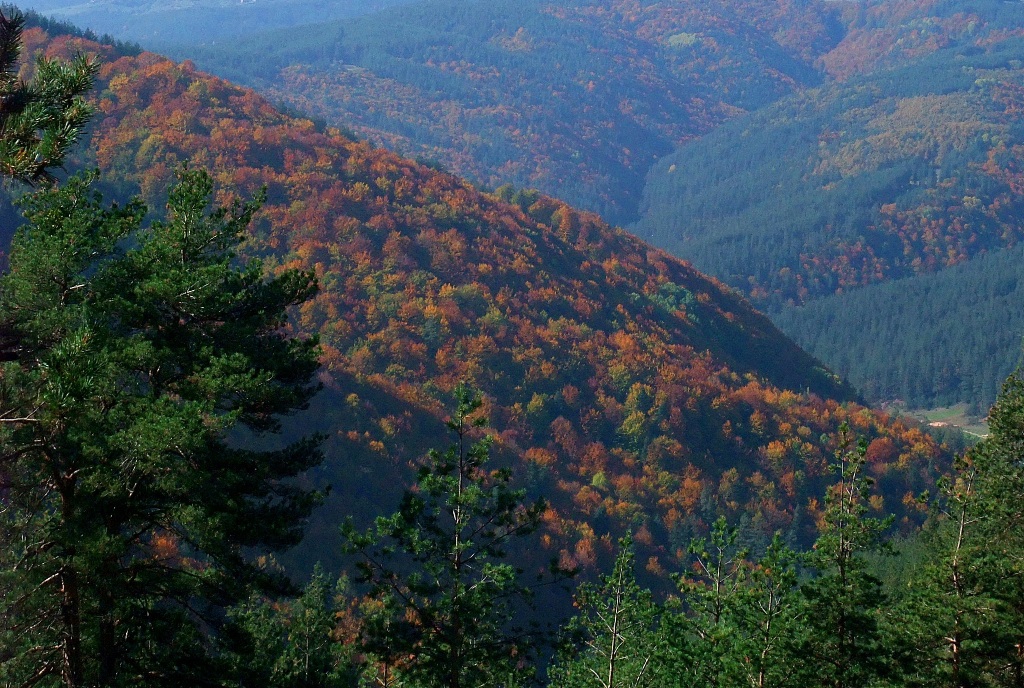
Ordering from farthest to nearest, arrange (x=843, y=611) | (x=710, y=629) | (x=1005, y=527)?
(x=1005, y=527) < (x=710, y=629) < (x=843, y=611)

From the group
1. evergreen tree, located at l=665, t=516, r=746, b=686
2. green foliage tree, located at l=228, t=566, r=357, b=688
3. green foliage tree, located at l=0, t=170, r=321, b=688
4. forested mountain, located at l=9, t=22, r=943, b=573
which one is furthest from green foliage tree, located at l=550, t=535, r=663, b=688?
forested mountain, located at l=9, t=22, r=943, b=573

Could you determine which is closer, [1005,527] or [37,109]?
[37,109]

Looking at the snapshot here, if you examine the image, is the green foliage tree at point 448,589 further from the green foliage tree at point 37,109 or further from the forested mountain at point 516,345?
the forested mountain at point 516,345

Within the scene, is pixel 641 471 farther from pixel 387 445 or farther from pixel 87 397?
pixel 87 397

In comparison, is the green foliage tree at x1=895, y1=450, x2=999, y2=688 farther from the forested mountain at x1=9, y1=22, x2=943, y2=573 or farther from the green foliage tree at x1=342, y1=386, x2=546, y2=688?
the forested mountain at x1=9, y1=22, x2=943, y2=573

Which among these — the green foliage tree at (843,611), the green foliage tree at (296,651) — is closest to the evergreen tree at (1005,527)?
the green foliage tree at (843,611)

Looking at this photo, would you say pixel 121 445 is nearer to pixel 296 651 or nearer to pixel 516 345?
pixel 296 651

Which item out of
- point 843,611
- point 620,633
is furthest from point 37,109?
point 843,611
